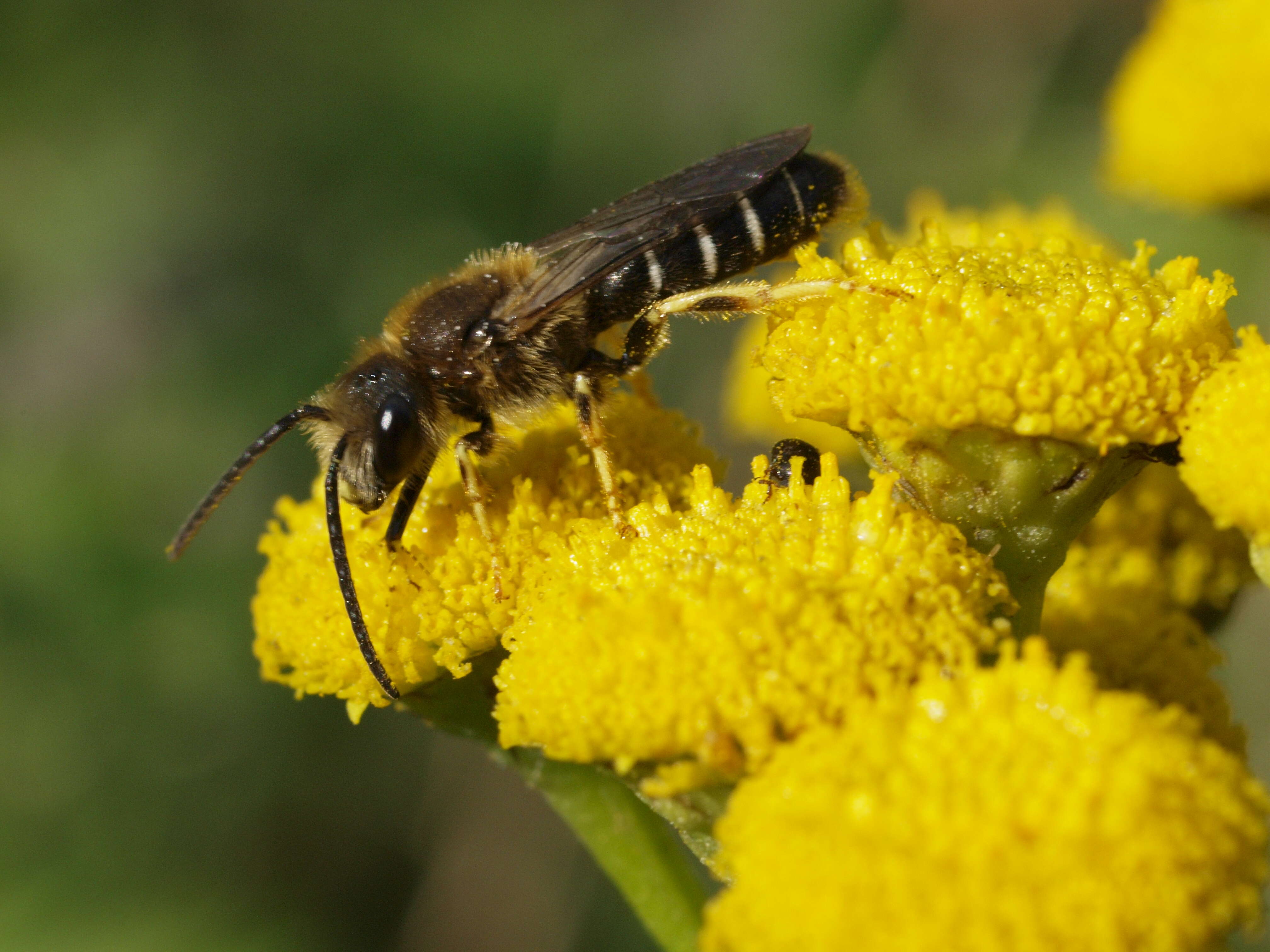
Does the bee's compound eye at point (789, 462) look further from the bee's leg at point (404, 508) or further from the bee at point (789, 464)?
the bee's leg at point (404, 508)

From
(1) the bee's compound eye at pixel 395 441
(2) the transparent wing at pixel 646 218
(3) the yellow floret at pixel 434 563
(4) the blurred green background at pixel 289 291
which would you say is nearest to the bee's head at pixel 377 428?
(1) the bee's compound eye at pixel 395 441

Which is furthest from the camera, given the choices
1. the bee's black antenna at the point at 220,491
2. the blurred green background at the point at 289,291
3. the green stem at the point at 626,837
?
the blurred green background at the point at 289,291

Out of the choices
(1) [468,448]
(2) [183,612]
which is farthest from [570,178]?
(1) [468,448]

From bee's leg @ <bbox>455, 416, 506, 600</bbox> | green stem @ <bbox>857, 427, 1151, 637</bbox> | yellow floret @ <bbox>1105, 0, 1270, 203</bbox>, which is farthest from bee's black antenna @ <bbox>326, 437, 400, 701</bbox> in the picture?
yellow floret @ <bbox>1105, 0, 1270, 203</bbox>

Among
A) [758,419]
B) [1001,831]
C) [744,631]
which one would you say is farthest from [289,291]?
[1001,831]

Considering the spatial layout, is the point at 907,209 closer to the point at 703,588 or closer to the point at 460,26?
the point at 460,26

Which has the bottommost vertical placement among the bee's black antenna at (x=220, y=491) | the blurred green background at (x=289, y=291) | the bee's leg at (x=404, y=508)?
the blurred green background at (x=289, y=291)

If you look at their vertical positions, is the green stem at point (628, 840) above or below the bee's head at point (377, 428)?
below
